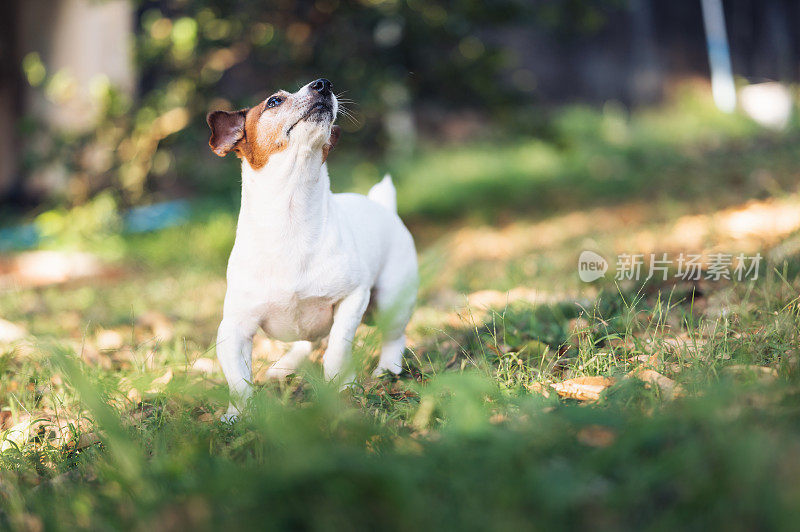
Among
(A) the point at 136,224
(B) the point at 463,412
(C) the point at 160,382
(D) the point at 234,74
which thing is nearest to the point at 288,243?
(C) the point at 160,382

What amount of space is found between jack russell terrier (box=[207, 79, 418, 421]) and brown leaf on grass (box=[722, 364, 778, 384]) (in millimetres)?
905

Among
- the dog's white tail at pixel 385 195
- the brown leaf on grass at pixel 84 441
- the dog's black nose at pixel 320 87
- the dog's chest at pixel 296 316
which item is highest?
the dog's black nose at pixel 320 87

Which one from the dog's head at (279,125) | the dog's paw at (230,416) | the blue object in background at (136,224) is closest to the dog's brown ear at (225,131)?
the dog's head at (279,125)

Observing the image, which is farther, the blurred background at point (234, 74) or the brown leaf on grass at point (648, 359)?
the blurred background at point (234, 74)

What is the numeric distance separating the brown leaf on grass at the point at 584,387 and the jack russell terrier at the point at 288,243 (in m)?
0.52

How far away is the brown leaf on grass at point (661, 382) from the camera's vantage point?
5.44ft

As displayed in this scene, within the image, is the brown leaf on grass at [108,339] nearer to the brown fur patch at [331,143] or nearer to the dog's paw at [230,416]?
the dog's paw at [230,416]

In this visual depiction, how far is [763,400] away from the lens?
1.42m

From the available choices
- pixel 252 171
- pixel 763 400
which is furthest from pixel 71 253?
pixel 763 400

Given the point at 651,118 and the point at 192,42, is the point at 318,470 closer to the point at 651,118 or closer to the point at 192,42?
the point at 192,42

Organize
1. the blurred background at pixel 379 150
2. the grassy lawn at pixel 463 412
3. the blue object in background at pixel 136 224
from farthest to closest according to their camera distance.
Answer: the blue object in background at pixel 136 224
the blurred background at pixel 379 150
the grassy lawn at pixel 463 412

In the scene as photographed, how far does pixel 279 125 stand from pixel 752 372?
1.47 meters

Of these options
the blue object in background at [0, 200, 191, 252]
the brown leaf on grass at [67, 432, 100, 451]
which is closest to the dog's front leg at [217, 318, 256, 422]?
the brown leaf on grass at [67, 432, 100, 451]

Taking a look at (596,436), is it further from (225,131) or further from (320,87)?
(225,131)
